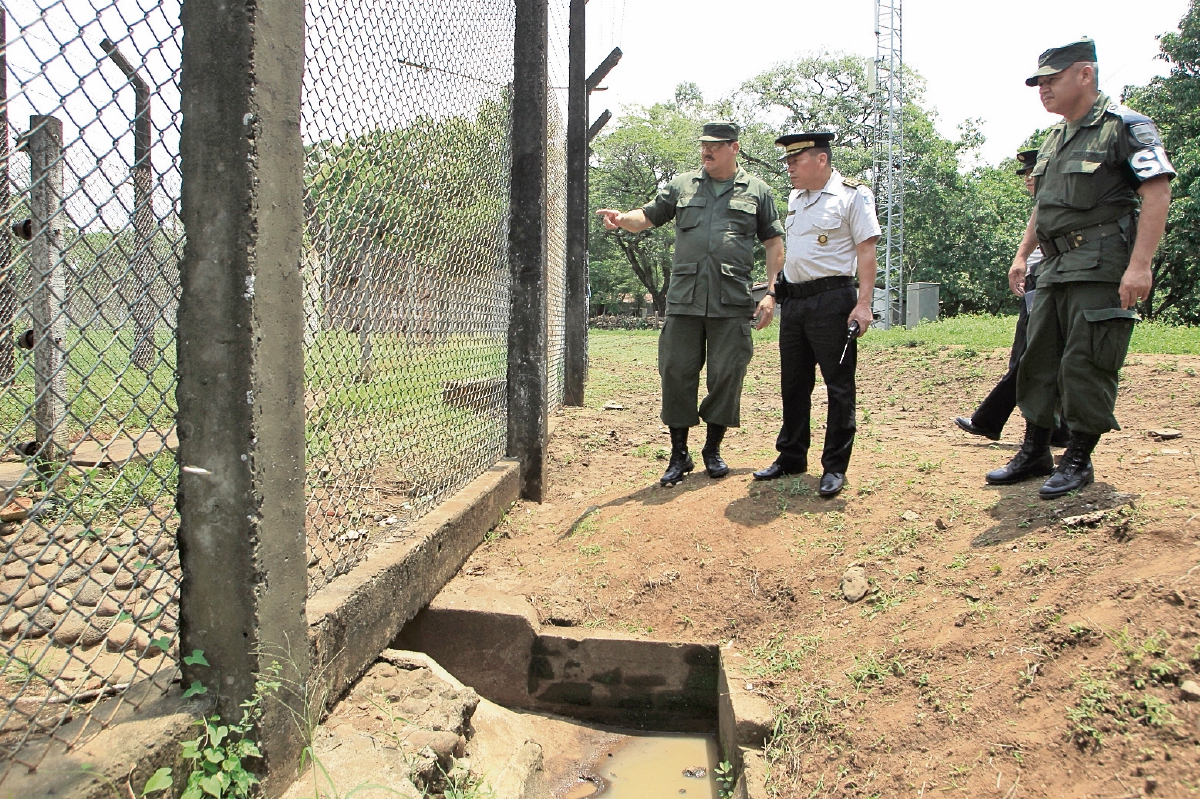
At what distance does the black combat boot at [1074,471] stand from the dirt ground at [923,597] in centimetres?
7

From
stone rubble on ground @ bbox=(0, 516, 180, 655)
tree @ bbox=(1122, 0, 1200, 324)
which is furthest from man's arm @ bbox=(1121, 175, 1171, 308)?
tree @ bbox=(1122, 0, 1200, 324)

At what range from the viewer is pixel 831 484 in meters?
3.73

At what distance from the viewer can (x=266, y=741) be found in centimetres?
180

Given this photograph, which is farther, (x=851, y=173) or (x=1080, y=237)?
(x=851, y=173)

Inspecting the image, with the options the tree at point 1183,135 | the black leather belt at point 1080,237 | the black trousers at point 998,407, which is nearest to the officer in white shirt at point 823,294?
the black leather belt at point 1080,237

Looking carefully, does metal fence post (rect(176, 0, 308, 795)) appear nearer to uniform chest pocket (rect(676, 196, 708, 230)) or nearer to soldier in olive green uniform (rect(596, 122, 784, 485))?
soldier in olive green uniform (rect(596, 122, 784, 485))

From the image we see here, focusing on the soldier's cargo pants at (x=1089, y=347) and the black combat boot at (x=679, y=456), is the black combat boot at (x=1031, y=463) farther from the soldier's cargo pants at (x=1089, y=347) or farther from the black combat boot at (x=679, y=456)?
the black combat boot at (x=679, y=456)

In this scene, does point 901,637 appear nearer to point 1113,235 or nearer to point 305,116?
point 1113,235

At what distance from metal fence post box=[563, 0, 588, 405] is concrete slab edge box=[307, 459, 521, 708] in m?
4.12

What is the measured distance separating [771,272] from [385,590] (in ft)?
8.95

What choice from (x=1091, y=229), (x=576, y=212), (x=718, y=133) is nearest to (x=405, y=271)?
(x=718, y=133)

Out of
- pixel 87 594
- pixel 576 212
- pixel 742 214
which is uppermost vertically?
pixel 576 212

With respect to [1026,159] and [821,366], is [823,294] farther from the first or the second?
[1026,159]

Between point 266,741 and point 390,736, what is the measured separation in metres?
0.39
